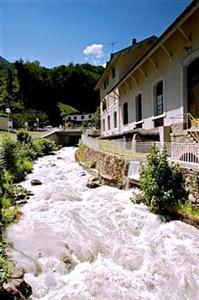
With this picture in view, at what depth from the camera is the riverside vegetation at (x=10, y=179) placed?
26.0ft

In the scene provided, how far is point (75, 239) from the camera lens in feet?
33.2

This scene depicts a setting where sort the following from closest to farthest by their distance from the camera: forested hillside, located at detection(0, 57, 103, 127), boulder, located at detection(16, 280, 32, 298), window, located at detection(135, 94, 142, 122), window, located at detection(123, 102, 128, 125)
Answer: boulder, located at detection(16, 280, 32, 298)
window, located at detection(135, 94, 142, 122)
window, located at detection(123, 102, 128, 125)
forested hillside, located at detection(0, 57, 103, 127)

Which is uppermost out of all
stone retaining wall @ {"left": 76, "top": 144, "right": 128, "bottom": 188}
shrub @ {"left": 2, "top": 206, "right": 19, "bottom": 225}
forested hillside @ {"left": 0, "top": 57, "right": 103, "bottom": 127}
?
forested hillside @ {"left": 0, "top": 57, "right": 103, "bottom": 127}

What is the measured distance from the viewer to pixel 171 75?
17.1m

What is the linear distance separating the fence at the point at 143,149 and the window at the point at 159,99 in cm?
332

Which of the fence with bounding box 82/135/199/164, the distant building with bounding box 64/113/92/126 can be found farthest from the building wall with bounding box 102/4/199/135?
the distant building with bounding box 64/113/92/126

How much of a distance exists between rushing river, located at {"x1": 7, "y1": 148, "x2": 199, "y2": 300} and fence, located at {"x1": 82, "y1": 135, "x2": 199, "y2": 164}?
2.37 m

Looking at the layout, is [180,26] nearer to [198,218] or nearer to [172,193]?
[172,193]

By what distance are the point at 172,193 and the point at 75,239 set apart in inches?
146

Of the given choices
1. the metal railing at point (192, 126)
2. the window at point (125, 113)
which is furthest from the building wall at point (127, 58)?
the metal railing at point (192, 126)

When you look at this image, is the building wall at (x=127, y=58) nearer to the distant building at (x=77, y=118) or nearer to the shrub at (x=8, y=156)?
the shrub at (x=8, y=156)

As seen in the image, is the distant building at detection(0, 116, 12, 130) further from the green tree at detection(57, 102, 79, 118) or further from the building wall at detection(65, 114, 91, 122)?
the green tree at detection(57, 102, 79, 118)

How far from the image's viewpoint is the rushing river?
7253 millimetres

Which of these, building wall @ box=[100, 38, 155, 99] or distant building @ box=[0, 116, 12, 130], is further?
distant building @ box=[0, 116, 12, 130]
